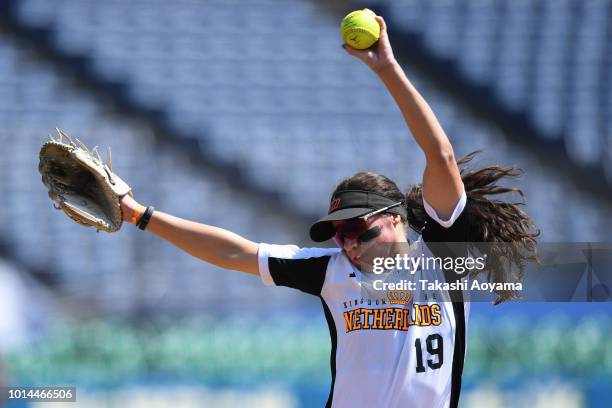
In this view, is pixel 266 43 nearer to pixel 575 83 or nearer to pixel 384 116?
pixel 384 116

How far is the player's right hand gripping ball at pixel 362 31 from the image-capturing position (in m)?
1.77

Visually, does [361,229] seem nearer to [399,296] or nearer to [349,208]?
[349,208]

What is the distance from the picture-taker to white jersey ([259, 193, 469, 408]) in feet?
6.56

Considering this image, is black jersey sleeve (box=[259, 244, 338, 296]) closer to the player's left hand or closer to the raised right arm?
the raised right arm

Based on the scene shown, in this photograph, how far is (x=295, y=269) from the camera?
7.13ft

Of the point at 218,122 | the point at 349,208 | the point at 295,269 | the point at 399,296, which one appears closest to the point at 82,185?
the point at 295,269

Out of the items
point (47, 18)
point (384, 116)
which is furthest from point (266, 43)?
point (47, 18)

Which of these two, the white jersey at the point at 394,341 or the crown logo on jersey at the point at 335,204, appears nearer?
the white jersey at the point at 394,341

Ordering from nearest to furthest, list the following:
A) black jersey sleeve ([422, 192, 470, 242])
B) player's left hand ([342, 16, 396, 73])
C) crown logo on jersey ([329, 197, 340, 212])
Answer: player's left hand ([342, 16, 396, 73]) → black jersey sleeve ([422, 192, 470, 242]) → crown logo on jersey ([329, 197, 340, 212])

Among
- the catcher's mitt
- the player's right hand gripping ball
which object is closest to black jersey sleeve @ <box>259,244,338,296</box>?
the catcher's mitt

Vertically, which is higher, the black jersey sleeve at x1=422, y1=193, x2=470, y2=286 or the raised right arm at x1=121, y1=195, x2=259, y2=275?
the raised right arm at x1=121, y1=195, x2=259, y2=275

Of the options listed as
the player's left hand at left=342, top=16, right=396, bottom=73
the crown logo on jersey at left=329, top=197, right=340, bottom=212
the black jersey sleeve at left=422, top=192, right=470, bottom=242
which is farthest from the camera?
the crown logo on jersey at left=329, top=197, right=340, bottom=212

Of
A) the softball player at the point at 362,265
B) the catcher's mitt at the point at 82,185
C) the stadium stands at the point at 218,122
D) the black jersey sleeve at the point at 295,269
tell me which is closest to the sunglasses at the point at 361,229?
the softball player at the point at 362,265

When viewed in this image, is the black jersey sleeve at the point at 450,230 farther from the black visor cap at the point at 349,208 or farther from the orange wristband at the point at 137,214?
the orange wristband at the point at 137,214
